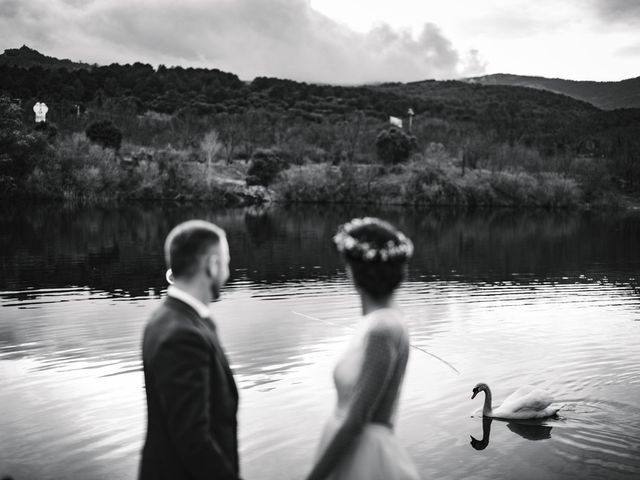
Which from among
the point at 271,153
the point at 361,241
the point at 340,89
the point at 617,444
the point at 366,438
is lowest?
the point at 617,444

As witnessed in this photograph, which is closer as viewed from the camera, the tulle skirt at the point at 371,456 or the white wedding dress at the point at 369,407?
the white wedding dress at the point at 369,407

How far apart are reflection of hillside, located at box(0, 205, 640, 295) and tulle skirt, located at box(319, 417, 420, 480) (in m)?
20.3

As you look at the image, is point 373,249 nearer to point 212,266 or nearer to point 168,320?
point 212,266

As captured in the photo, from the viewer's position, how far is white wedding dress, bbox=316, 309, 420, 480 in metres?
3.55

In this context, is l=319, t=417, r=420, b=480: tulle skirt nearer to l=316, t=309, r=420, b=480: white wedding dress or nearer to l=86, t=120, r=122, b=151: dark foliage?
l=316, t=309, r=420, b=480: white wedding dress

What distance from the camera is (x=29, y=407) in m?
11.2

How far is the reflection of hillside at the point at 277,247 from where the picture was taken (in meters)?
28.1

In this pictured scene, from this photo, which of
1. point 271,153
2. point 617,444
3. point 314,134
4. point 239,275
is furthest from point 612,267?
point 314,134

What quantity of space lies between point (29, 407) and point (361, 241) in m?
9.39

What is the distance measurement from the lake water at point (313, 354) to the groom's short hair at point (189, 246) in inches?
228

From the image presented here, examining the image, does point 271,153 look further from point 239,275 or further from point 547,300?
point 547,300

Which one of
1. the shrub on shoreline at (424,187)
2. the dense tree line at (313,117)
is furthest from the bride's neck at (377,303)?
the shrub on shoreline at (424,187)

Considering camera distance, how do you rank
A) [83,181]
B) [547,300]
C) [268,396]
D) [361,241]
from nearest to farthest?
1. [361,241]
2. [268,396]
3. [547,300]
4. [83,181]

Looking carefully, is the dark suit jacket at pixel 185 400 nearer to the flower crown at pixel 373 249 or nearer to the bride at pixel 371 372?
the bride at pixel 371 372
